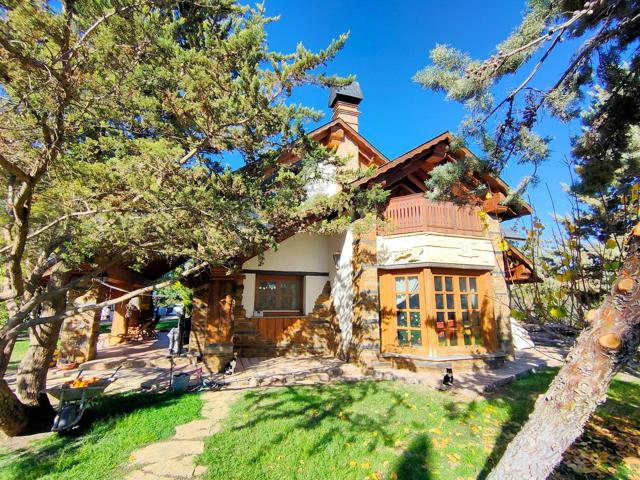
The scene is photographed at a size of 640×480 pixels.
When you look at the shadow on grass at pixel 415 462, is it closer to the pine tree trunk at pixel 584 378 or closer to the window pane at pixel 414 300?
the pine tree trunk at pixel 584 378

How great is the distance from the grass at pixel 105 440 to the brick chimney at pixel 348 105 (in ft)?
34.4

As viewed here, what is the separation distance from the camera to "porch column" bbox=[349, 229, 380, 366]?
808cm

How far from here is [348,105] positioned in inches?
488

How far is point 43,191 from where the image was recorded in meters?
4.51

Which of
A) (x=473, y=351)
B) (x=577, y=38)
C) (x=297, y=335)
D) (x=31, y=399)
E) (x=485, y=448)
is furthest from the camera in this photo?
(x=297, y=335)

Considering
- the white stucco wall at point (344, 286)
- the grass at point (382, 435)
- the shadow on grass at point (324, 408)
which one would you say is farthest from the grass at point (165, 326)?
the grass at point (382, 435)

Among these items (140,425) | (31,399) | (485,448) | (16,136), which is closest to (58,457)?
(140,425)

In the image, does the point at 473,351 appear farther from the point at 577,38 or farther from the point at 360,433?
the point at 577,38

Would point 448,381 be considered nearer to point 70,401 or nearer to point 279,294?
point 279,294

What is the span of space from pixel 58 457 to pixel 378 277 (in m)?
7.02

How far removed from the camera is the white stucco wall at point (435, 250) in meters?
8.16

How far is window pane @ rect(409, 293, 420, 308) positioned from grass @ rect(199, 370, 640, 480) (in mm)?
2189

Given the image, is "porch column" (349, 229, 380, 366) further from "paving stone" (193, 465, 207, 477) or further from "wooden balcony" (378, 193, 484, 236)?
"paving stone" (193, 465, 207, 477)

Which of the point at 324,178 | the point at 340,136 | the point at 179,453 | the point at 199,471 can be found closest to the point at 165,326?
the point at 340,136
